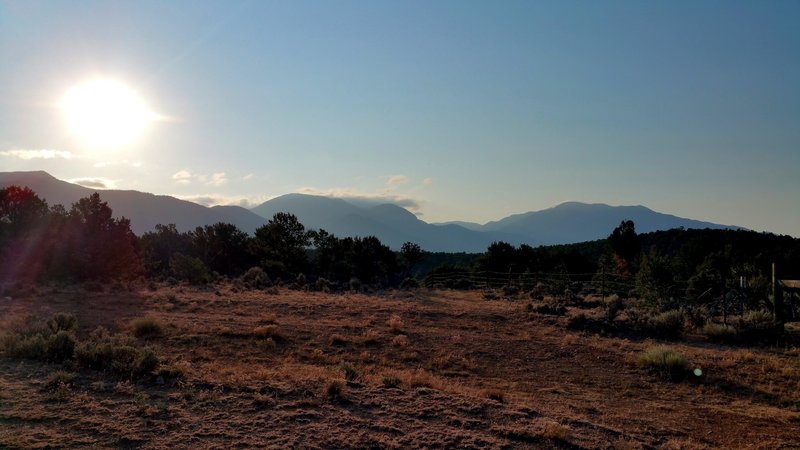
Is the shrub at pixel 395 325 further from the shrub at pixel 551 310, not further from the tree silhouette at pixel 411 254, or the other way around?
the tree silhouette at pixel 411 254

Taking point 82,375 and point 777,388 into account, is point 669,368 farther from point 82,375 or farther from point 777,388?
point 82,375

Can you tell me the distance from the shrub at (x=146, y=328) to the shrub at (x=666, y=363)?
12.4m

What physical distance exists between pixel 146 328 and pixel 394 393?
8.21 meters

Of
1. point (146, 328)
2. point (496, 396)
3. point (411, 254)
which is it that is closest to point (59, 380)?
point (146, 328)

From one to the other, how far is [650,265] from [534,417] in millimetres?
18777

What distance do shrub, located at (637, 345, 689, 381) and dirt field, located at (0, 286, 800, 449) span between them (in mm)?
312

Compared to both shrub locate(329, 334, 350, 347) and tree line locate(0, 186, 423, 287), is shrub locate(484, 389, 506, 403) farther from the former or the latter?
tree line locate(0, 186, 423, 287)

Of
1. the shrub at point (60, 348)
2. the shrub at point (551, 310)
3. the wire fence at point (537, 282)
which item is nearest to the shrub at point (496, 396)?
the shrub at point (60, 348)

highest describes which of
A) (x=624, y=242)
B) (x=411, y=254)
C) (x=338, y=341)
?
(x=624, y=242)

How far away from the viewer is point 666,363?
38.1ft

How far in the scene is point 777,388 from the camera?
10578 millimetres

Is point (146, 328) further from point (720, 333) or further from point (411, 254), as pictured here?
point (411, 254)

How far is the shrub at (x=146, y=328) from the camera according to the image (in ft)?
42.0

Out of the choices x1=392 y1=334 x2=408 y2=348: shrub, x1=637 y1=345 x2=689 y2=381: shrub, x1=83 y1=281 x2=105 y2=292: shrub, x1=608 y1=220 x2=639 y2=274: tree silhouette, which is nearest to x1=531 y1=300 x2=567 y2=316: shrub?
x1=637 y1=345 x2=689 y2=381: shrub
